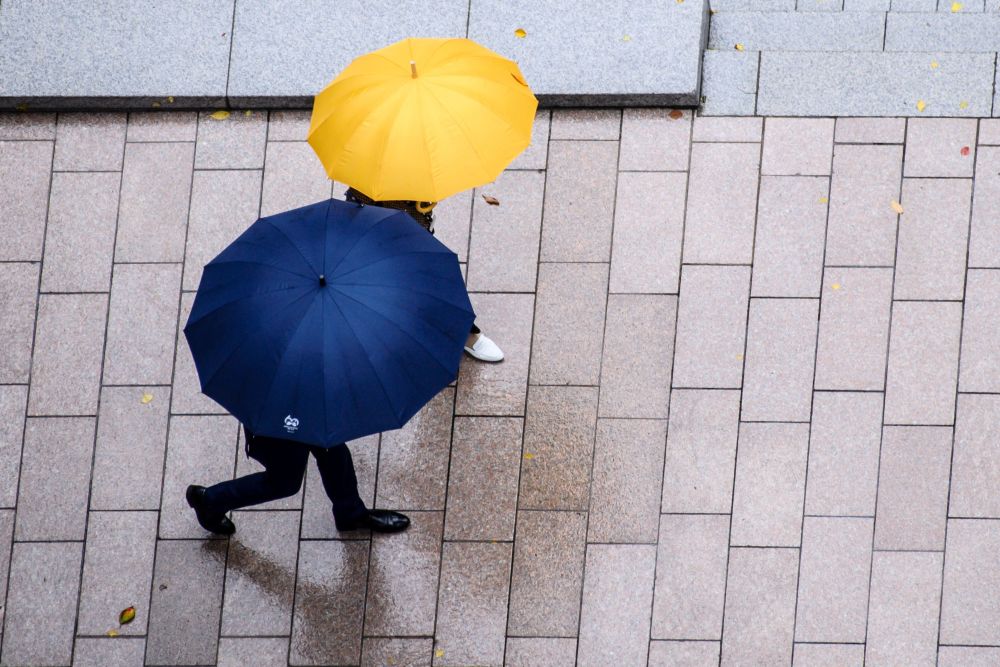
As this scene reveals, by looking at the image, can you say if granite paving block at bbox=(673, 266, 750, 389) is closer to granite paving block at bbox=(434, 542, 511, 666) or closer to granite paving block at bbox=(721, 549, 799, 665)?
granite paving block at bbox=(721, 549, 799, 665)

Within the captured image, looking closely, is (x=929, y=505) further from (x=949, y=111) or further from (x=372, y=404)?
(x=372, y=404)

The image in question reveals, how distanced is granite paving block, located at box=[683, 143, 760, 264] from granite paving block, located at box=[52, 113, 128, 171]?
11.0ft

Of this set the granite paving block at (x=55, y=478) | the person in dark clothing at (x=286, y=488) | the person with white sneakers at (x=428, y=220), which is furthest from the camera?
the granite paving block at (x=55, y=478)

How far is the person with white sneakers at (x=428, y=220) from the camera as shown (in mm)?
5516

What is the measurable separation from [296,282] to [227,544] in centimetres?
199

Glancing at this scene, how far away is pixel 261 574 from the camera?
6051mm

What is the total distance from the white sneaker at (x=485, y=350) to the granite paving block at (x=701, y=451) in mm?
978

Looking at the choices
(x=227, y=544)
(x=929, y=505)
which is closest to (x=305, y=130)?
(x=227, y=544)

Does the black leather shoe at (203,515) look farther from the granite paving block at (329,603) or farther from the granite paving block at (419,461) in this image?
the granite paving block at (419,461)

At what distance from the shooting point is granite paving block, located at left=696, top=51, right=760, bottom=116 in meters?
6.67

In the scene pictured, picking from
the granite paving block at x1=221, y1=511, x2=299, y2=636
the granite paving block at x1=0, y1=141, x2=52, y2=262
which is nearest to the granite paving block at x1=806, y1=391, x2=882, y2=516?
the granite paving block at x1=221, y1=511, x2=299, y2=636

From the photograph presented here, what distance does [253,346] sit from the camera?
4.71 m

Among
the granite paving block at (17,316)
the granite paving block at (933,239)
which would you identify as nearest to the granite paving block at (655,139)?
the granite paving block at (933,239)

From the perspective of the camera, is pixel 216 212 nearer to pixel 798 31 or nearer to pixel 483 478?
pixel 483 478
